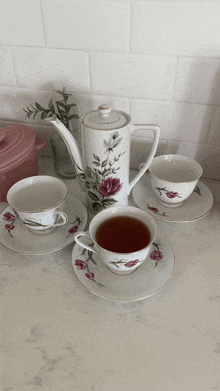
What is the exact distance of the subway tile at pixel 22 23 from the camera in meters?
0.66

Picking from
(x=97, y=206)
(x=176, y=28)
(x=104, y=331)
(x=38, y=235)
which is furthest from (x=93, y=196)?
(x=176, y=28)

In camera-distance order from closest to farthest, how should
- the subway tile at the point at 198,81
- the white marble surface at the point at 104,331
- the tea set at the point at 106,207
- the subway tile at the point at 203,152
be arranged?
the white marble surface at the point at 104,331 → the tea set at the point at 106,207 → the subway tile at the point at 198,81 → the subway tile at the point at 203,152

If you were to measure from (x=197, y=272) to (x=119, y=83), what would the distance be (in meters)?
0.46

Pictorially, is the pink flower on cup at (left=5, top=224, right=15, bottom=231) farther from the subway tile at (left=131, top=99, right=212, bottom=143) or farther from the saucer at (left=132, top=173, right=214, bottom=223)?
the subway tile at (left=131, top=99, right=212, bottom=143)

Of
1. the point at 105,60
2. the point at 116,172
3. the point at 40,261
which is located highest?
the point at 105,60

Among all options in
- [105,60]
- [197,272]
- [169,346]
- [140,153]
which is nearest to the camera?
[169,346]

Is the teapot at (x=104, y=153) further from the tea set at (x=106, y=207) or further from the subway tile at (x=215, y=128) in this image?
the subway tile at (x=215, y=128)

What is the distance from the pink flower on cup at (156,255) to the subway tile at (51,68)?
432mm

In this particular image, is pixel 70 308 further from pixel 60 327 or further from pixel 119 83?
pixel 119 83

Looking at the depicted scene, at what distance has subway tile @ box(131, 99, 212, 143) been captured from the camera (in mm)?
723

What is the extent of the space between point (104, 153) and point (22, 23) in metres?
0.38

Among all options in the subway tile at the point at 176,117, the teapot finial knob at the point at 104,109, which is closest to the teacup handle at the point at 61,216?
the teapot finial knob at the point at 104,109

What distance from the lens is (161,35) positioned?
635 mm

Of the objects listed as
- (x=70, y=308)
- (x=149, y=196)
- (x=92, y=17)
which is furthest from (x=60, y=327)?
(x=92, y=17)
